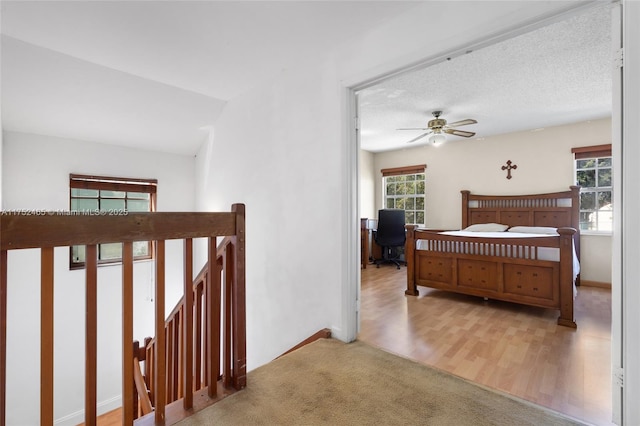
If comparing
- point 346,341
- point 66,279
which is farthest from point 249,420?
point 66,279

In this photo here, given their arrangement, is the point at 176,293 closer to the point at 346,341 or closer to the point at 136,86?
the point at 136,86

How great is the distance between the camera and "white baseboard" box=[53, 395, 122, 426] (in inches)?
136

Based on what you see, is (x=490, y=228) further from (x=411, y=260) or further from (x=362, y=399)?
(x=362, y=399)

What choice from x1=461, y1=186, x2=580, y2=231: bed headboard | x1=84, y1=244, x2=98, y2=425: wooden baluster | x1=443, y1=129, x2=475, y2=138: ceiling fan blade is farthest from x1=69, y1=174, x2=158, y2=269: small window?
x1=461, y1=186, x2=580, y2=231: bed headboard

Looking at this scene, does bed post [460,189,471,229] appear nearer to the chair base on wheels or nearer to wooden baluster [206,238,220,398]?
the chair base on wheels

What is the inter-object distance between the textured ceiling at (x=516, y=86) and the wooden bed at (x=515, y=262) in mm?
1308

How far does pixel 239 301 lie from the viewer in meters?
1.50

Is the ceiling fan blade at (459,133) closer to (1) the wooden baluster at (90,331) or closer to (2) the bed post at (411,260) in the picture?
(2) the bed post at (411,260)

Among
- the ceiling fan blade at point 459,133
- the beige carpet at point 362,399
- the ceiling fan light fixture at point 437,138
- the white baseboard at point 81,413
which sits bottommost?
the white baseboard at point 81,413

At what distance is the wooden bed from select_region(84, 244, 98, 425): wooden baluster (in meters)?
3.33

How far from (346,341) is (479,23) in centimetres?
208

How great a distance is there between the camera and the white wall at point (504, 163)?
4.14 meters

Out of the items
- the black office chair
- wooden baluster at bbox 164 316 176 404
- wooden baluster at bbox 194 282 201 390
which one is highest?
the black office chair

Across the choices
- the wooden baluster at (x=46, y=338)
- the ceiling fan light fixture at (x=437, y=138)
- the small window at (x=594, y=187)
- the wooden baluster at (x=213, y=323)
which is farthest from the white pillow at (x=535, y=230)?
the wooden baluster at (x=46, y=338)
